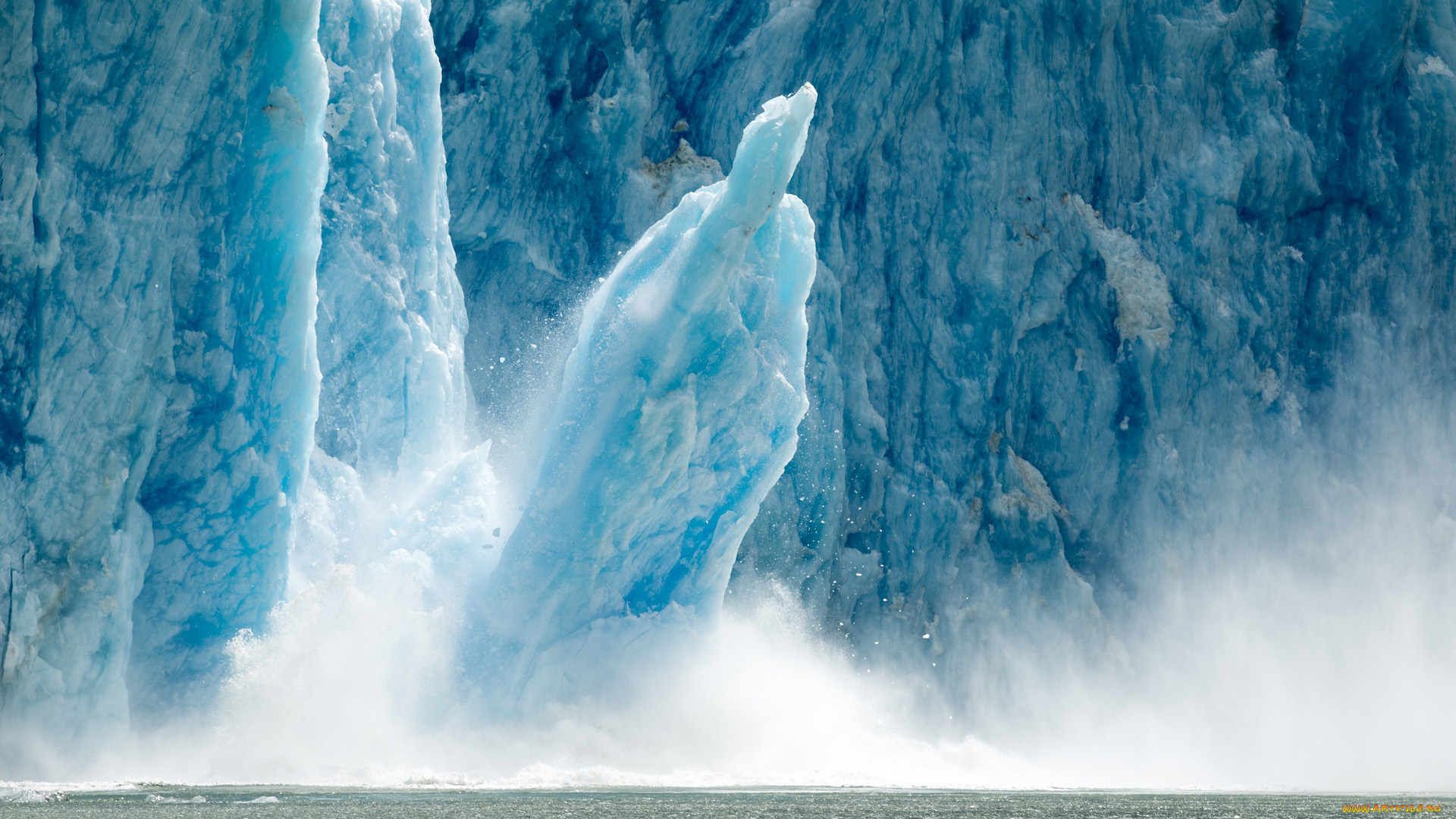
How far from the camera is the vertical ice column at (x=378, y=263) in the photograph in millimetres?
19000

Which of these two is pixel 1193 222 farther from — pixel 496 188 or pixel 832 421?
pixel 496 188

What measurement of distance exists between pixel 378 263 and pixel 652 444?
606 cm

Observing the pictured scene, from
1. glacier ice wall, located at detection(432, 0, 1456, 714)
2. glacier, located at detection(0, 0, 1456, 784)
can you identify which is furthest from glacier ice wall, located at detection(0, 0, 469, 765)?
glacier ice wall, located at detection(432, 0, 1456, 714)

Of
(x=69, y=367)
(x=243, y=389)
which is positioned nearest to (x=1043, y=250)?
(x=243, y=389)

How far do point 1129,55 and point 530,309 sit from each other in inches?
477

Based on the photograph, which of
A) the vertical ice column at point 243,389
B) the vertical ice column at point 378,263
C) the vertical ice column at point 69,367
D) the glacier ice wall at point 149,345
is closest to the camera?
the vertical ice column at point 69,367

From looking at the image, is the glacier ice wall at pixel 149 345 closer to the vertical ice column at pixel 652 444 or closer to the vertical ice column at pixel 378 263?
the vertical ice column at pixel 378 263

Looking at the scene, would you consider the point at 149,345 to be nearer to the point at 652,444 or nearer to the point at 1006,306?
the point at 652,444

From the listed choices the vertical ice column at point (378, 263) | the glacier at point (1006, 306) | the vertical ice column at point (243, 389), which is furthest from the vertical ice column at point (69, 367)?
the vertical ice column at point (378, 263)

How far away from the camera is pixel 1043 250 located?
2412 cm

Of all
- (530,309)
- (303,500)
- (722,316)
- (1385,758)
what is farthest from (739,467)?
(1385,758)

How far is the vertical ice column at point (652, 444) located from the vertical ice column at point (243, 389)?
3019 mm

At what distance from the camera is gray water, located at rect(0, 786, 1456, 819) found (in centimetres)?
1024

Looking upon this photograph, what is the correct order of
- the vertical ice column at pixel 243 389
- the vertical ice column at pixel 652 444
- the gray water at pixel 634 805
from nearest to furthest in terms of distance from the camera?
1. the gray water at pixel 634 805
2. the vertical ice column at pixel 243 389
3. the vertical ice column at pixel 652 444
